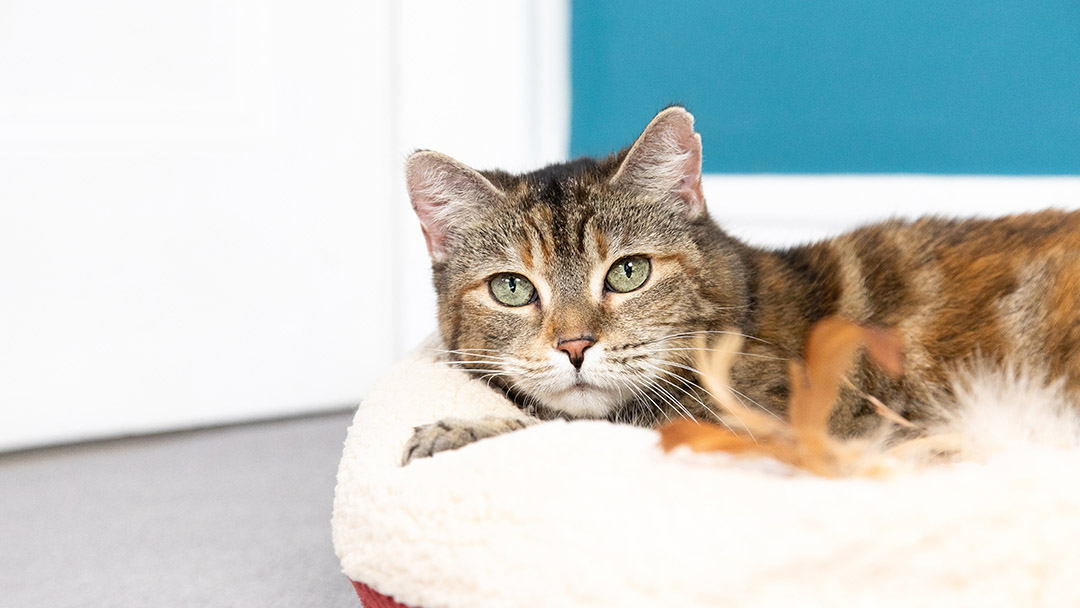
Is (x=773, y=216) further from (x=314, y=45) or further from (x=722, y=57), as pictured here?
(x=314, y=45)

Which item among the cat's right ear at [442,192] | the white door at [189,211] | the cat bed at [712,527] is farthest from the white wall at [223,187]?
the cat bed at [712,527]

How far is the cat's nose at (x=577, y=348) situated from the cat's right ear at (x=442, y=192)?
26 centimetres

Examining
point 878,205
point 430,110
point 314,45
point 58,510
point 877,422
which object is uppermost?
point 314,45

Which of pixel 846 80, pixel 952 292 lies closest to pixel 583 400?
pixel 952 292

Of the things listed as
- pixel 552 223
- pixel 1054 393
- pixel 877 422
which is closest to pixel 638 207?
pixel 552 223

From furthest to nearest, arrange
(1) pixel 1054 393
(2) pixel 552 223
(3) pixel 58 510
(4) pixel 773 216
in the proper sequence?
(4) pixel 773 216
(3) pixel 58 510
(2) pixel 552 223
(1) pixel 1054 393

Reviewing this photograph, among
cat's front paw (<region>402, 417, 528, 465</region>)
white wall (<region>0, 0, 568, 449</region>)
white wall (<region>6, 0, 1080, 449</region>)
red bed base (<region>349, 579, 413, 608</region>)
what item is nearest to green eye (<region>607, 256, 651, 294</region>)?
cat's front paw (<region>402, 417, 528, 465</region>)

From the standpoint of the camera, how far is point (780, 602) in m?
0.65

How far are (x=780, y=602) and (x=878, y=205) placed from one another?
50.5 inches

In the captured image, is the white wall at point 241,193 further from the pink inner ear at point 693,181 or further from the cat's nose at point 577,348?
the cat's nose at point 577,348

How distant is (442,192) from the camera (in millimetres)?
1208

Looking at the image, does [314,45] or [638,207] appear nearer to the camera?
[638,207]

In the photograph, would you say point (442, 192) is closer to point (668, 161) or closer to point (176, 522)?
point (668, 161)

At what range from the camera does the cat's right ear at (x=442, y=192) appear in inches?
46.2
